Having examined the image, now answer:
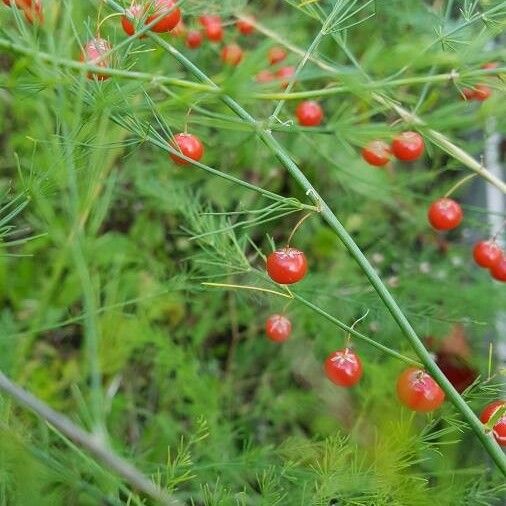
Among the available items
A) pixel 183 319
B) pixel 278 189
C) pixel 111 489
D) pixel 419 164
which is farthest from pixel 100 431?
pixel 419 164

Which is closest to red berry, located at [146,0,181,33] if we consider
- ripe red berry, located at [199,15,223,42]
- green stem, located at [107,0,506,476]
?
green stem, located at [107,0,506,476]

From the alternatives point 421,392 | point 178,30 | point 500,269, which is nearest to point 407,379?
point 421,392

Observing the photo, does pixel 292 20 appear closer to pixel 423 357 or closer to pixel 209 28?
pixel 209 28

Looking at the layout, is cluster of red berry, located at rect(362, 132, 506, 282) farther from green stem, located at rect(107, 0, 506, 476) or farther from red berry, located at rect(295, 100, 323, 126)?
green stem, located at rect(107, 0, 506, 476)

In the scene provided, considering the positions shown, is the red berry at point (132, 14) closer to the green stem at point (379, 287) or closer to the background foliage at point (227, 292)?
the green stem at point (379, 287)

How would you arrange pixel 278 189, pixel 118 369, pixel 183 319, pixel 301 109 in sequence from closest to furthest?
pixel 301 109 → pixel 118 369 → pixel 183 319 → pixel 278 189

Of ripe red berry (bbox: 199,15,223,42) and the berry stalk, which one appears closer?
the berry stalk
